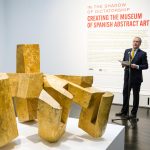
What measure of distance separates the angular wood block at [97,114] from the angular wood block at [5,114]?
52cm

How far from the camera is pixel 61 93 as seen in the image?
5.93 ft

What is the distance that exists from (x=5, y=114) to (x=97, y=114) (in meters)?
0.61

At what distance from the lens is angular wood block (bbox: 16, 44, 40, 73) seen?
80.8 inches

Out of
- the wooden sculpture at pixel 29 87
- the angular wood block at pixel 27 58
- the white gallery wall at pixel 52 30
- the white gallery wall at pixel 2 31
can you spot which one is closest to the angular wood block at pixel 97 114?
the wooden sculpture at pixel 29 87

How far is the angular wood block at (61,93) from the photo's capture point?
5.92 feet

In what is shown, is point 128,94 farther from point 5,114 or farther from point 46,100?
point 5,114

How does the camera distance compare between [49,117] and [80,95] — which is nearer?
[49,117]

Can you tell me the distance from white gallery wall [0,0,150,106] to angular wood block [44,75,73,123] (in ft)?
12.2

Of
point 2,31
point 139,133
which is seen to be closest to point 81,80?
point 139,133

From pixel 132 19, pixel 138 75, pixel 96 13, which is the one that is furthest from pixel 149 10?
pixel 138 75

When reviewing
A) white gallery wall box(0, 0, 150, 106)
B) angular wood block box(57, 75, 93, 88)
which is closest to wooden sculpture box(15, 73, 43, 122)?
angular wood block box(57, 75, 93, 88)

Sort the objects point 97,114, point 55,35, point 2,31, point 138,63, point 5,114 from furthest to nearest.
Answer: point 2,31, point 55,35, point 138,63, point 97,114, point 5,114

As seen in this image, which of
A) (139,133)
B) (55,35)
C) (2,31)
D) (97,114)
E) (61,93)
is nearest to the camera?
(61,93)

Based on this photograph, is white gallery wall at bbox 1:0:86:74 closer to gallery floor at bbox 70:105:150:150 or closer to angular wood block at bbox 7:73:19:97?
gallery floor at bbox 70:105:150:150
